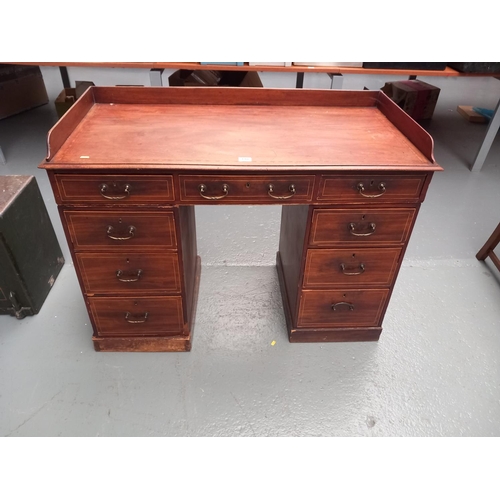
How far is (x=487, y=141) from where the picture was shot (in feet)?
11.1

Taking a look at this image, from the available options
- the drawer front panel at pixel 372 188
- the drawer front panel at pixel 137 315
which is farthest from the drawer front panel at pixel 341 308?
the drawer front panel at pixel 137 315

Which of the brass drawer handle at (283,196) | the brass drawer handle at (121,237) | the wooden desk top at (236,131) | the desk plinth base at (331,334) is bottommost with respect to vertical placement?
the desk plinth base at (331,334)

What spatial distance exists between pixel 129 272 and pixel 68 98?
9.27ft

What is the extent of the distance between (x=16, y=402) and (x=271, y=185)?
4.57ft

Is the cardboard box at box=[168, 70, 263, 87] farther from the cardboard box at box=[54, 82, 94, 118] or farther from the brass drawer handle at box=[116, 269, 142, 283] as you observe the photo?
the brass drawer handle at box=[116, 269, 142, 283]

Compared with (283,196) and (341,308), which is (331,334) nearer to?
(341,308)

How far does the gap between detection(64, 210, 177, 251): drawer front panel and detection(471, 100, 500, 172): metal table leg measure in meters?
2.92

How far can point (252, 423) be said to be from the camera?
1668 millimetres

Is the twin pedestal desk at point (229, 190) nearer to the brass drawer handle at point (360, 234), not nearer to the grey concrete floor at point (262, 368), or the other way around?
the brass drawer handle at point (360, 234)

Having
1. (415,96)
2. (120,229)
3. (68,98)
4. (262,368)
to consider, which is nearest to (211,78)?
(68,98)

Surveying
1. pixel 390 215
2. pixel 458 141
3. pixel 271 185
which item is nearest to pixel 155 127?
pixel 271 185

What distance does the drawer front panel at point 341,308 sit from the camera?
1855 millimetres

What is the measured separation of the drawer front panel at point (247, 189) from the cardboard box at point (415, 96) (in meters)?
3.24

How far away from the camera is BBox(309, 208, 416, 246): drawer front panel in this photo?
63.4 inches
